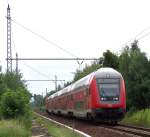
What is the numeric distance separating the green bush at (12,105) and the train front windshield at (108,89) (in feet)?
21.0

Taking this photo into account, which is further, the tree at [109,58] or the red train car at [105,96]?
the tree at [109,58]

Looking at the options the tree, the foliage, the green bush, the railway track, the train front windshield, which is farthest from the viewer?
the tree

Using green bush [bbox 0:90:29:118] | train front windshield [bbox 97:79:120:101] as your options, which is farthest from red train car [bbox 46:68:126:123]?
green bush [bbox 0:90:29:118]

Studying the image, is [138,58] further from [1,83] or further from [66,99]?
[1,83]

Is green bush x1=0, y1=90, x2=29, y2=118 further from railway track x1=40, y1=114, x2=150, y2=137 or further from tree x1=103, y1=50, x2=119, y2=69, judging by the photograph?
tree x1=103, y1=50, x2=119, y2=69

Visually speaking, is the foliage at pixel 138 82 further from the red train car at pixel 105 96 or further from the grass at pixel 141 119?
the red train car at pixel 105 96

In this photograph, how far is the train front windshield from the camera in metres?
34.8

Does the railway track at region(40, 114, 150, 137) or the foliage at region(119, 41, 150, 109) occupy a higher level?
the foliage at region(119, 41, 150, 109)

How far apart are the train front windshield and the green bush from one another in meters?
6.41

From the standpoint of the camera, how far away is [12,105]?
30.0 metres

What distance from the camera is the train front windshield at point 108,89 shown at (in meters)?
34.8

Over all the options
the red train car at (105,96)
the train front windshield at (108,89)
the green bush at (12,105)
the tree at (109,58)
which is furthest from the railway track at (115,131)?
the tree at (109,58)

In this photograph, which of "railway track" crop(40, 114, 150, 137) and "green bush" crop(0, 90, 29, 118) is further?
"green bush" crop(0, 90, 29, 118)

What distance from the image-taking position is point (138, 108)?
4922 cm
